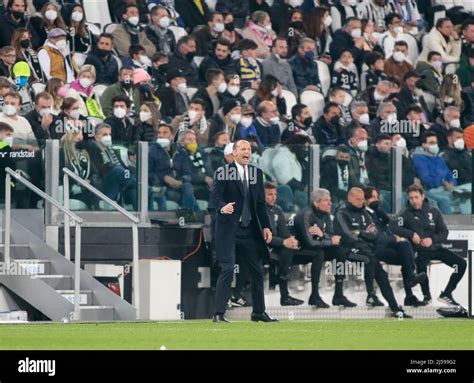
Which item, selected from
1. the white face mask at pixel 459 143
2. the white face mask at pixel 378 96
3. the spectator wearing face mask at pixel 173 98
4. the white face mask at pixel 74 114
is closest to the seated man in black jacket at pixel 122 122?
the white face mask at pixel 74 114

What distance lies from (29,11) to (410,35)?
305 inches

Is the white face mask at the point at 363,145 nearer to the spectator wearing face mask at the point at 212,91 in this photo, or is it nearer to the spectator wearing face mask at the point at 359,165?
the spectator wearing face mask at the point at 359,165

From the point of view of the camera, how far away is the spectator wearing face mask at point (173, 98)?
25766 mm

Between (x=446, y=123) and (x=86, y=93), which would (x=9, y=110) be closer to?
(x=86, y=93)

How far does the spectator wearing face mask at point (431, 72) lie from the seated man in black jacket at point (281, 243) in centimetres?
703

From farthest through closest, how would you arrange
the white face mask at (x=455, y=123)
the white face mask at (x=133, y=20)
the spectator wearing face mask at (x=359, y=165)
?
1. the white face mask at (x=455, y=123)
2. the white face mask at (x=133, y=20)
3. the spectator wearing face mask at (x=359, y=165)

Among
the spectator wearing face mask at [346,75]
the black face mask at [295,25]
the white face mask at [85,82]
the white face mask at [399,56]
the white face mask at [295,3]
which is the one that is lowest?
the white face mask at [85,82]

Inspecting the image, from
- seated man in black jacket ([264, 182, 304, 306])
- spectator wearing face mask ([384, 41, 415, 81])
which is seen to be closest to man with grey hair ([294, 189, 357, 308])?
seated man in black jacket ([264, 182, 304, 306])

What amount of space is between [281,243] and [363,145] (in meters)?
3.04

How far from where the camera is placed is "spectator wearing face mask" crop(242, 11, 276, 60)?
93.5 feet

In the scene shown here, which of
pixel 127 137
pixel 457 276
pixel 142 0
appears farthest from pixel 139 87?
pixel 457 276

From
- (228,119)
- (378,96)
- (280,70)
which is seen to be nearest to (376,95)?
(378,96)

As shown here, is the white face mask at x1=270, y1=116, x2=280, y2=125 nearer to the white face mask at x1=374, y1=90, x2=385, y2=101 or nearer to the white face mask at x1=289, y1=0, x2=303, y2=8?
the white face mask at x1=374, y1=90, x2=385, y2=101

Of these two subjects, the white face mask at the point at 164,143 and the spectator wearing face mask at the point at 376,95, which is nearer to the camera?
the white face mask at the point at 164,143
